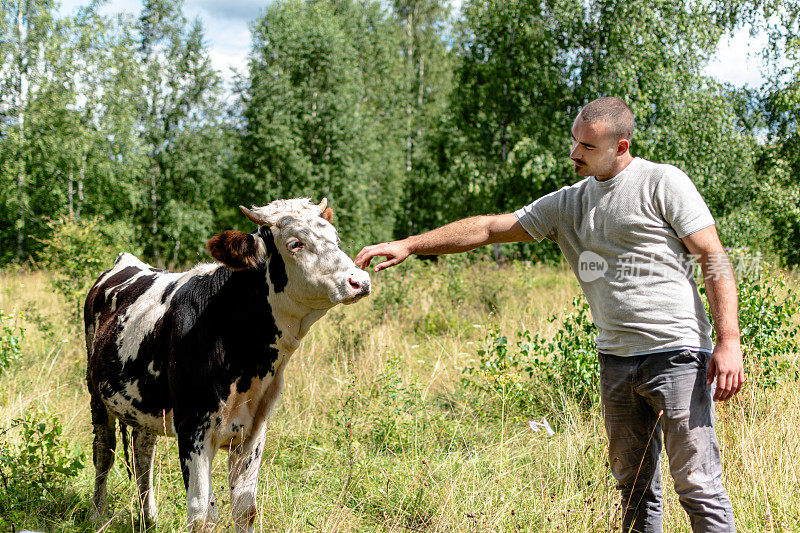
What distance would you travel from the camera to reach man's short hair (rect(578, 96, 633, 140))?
8.50 ft

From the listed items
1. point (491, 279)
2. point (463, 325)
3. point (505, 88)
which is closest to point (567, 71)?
point (505, 88)

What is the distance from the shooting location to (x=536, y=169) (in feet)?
55.8

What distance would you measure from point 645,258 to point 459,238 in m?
0.92

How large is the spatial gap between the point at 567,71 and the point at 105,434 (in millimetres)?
17211

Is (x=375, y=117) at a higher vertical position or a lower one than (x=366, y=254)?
higher

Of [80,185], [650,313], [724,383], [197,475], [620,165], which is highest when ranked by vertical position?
[80,185]

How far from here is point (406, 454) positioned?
430 centimetres

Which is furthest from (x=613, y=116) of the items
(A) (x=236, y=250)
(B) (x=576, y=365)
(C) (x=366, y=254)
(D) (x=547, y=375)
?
(D) (x=547, y=375)

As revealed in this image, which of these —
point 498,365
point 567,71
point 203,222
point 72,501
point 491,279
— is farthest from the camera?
point 203,222

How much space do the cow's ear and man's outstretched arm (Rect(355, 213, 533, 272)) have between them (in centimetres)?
58

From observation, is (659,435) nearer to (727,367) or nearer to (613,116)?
(727,367)

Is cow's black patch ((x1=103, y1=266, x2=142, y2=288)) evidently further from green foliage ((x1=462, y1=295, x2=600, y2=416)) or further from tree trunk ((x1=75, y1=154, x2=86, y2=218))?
tree trunk ((x1=75, y1=154, x2=86, y2=218))

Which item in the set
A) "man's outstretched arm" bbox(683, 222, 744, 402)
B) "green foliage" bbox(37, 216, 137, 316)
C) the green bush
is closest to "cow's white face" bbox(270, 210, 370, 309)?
"man's outstretched arm" bbox(683, 222, 744, 402)

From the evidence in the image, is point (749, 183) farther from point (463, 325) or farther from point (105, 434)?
point (105, 434)
